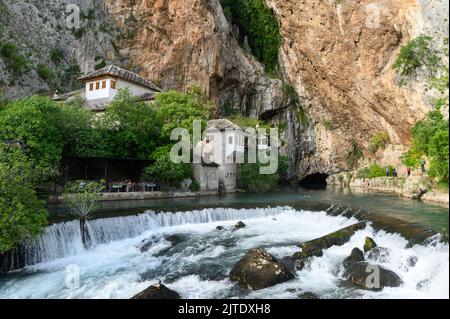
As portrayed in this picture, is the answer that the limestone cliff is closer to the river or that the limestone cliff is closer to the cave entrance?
the cave entrance

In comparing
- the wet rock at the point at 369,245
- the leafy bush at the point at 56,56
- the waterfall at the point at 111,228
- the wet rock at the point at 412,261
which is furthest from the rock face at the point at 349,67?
the leafy bush at the point at 56,56

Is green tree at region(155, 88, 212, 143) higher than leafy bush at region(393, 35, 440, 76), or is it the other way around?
leafy bush at region(393, 35, 440, 76)

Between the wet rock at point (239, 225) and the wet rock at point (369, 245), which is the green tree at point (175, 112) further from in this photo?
the wet rock at point (369, 245)

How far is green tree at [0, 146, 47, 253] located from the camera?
1134 centimetres

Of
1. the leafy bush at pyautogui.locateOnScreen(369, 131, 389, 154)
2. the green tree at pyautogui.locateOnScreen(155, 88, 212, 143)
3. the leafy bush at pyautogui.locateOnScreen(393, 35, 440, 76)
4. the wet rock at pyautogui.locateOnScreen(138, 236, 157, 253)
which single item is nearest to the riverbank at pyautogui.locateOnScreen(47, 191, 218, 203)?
the green tree at pyautogui.locateOnScreen(155, 88, 212, 143)

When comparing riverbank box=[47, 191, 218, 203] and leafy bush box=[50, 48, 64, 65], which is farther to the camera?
leafy bush box=[50, 48, 64, 65]

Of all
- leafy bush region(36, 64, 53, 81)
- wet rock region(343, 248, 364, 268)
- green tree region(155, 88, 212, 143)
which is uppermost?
leafy bush region(36, 64, 53, 81)

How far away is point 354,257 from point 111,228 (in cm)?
1082

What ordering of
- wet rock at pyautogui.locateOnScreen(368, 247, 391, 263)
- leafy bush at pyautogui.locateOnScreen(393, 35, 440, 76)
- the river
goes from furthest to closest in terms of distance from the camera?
1. leafy bush at pyautogui.locateOnScreen(393, 35, 440, 76)
2. wet rock at pyautogui.locateOnScreen(368, 247, 391, 263)
3. the river

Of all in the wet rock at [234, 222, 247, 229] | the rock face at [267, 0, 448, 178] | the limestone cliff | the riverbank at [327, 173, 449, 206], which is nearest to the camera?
the wet rock at [234, 222, 247, 229]

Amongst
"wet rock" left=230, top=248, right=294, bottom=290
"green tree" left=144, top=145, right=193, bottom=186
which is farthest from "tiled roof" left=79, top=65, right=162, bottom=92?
"wet rock" left=230, top=248, right=294, bottom=290

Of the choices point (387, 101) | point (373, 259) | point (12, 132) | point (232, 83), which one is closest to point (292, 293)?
point (373, 259)

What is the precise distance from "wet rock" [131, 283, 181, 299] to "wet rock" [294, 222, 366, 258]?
550 centimetres
